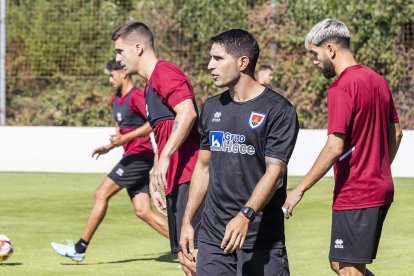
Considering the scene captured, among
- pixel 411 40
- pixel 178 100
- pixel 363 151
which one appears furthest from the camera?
pixel 411 40

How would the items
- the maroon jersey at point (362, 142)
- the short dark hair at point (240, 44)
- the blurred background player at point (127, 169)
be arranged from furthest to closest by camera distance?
1. the blurred background player at point (127, 169)
2. the maroon jersey at point (362, 142)
3. the short dark hair at point (240, 44)

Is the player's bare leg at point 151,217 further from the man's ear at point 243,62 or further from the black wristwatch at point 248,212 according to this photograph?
the black wristwatch at point 248,212

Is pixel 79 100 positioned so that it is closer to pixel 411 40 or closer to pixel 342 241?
pixel 411 40

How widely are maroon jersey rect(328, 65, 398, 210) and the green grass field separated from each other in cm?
302

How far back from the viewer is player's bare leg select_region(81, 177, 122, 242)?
11.0 meters

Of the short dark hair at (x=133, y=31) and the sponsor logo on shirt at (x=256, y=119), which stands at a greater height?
the short dark hair at (x=133, y=31)

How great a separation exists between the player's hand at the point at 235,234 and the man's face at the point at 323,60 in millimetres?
1608

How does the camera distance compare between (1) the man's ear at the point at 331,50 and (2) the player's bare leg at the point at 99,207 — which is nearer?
(1) the man's ear at the point at 331,50

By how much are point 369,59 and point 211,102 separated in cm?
1608

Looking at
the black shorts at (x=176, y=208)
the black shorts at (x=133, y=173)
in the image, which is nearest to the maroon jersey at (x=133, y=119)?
the black shorts at (x=133, y=173)

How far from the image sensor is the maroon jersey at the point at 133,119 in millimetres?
11570

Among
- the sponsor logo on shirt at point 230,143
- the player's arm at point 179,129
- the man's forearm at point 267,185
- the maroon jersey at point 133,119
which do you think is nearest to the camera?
the man's forearm at point 267,185

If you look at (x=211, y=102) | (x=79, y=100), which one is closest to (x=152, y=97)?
(x=211, y=102)

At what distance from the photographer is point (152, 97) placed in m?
8.21
